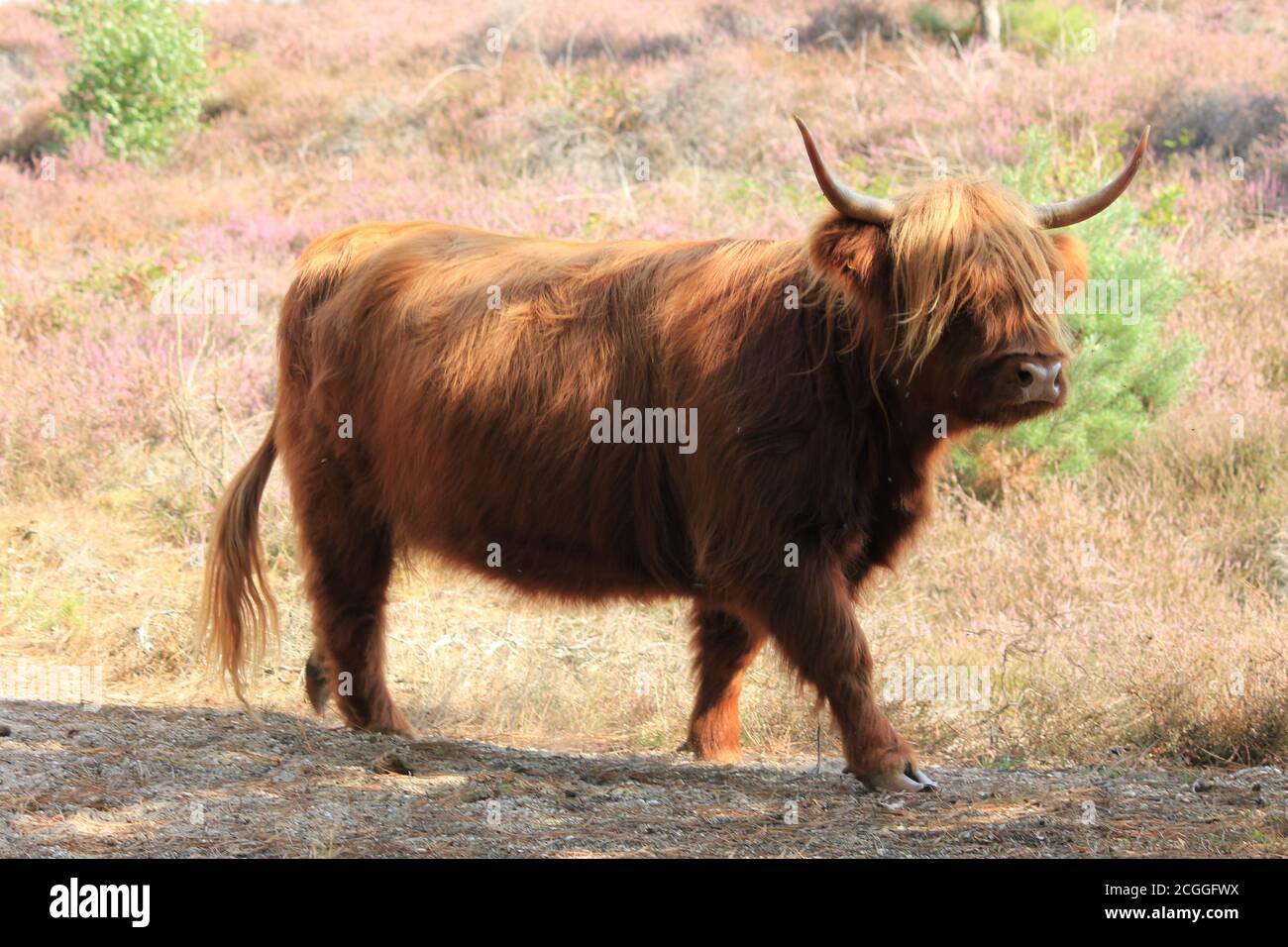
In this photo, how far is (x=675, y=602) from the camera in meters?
6.88

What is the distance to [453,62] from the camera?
18.6 metres

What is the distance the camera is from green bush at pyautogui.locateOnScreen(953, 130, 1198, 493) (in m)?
7.62

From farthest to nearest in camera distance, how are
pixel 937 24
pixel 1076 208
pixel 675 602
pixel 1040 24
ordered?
pixel 937 24, pixel 1040 24, pixel 675 602, pixel 1076 208

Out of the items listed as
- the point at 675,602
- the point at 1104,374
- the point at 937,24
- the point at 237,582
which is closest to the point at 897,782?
the point at 237,582

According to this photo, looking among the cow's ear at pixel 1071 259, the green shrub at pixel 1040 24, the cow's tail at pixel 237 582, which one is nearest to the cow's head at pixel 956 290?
the cow's ear at pixel 1071 259

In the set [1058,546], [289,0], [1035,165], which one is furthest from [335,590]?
[289,0]

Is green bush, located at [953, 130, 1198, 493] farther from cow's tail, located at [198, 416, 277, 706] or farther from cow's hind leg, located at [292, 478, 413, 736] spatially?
cow's tail, located at [198, 416, 277, 706]

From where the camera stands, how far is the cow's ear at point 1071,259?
168 inches

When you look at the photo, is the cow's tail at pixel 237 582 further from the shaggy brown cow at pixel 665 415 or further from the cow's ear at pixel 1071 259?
the cow's ear at pixel 1071 259

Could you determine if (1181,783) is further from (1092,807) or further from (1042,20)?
(1042,20)

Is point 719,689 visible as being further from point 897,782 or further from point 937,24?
point 937,24

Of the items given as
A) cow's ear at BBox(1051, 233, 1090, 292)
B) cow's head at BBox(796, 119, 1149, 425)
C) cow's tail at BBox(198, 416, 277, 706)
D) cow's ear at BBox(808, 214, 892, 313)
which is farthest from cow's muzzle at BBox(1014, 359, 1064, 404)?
cow's tail at BBox(198, 416, 277, 706)

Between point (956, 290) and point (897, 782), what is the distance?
4.54 feet

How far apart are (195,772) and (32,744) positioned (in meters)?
0.59
